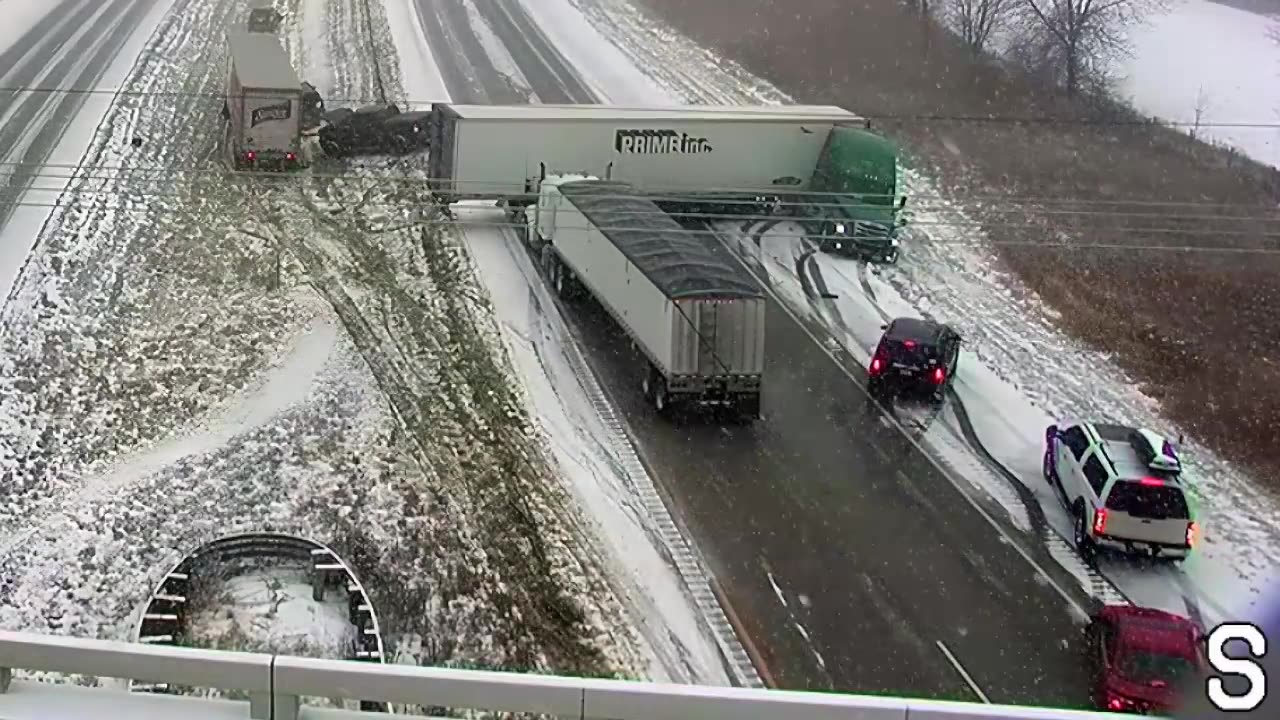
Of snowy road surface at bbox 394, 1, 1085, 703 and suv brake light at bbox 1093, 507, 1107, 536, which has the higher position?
suv brake light at bbox 1093, 507, 1107, 536

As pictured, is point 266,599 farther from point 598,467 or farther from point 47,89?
point 47,89

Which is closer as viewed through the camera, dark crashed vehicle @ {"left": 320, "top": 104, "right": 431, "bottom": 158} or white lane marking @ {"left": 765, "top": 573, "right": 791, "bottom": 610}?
white lane marking @ {"left": 765, "top": 573, "right": 791, "bottom": 610}

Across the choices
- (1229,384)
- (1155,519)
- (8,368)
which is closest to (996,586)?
(1155,519)

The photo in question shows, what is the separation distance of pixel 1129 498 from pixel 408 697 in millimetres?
8740

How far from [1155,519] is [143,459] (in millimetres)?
8928

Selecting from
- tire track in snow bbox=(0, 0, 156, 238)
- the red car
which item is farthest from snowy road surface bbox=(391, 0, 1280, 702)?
tire track in snow bbox=(0, 0, 156, 238)

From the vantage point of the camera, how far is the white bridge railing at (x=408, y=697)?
331 cm

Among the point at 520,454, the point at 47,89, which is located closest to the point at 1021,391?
the point at 520,454

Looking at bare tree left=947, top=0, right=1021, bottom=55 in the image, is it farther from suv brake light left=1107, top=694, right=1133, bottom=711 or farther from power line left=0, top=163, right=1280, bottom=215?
suv brake light left=1107, top=694, right=1133, bottom=711

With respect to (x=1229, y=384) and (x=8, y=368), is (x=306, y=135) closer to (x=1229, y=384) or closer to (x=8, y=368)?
(x=8, y=368)

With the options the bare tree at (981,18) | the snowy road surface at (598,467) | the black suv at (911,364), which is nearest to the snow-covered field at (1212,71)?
the bare tree at (981,18)

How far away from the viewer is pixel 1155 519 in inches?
418

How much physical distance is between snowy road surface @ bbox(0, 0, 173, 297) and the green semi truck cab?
1141cm

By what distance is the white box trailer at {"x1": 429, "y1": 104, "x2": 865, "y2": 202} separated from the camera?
1883 centimetres
